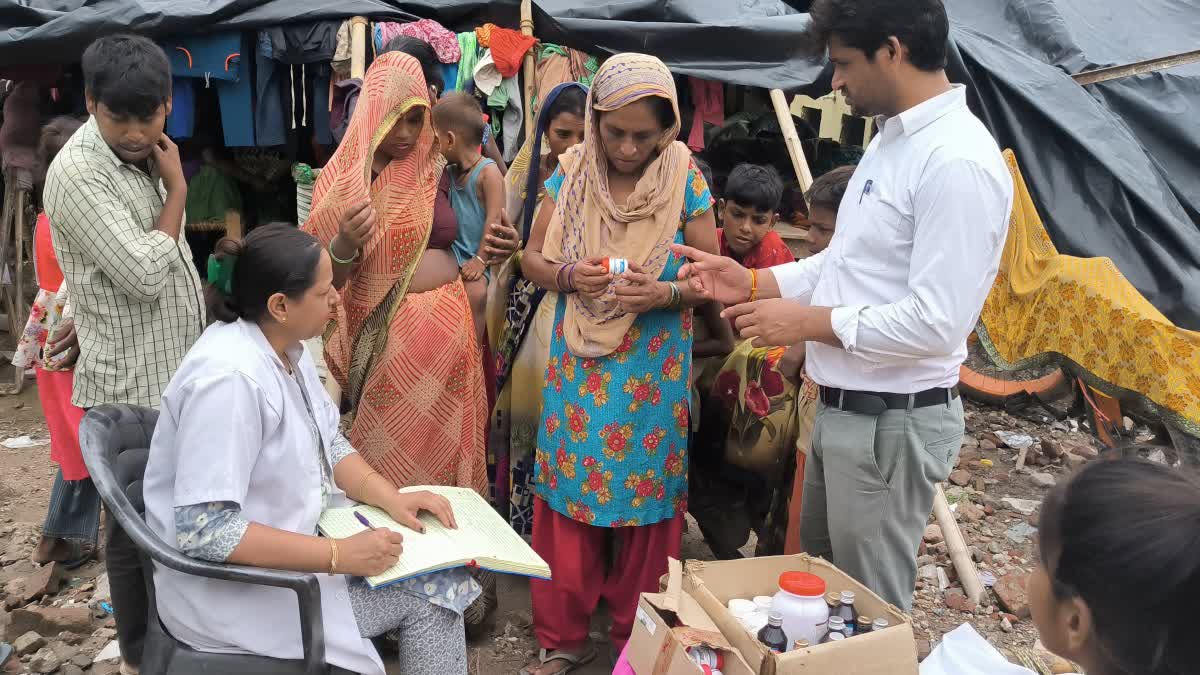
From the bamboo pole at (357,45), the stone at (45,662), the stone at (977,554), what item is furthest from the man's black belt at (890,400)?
the bamboo pole at (357,45)

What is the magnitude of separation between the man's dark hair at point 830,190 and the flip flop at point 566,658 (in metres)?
1.77

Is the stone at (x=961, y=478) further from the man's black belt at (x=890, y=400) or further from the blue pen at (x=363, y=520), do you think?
the blue pen at (x=363, y=520)

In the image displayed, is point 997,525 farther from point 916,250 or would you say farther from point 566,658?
point 916,250

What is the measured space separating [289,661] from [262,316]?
2.53 feet

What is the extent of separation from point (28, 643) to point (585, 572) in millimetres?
1946

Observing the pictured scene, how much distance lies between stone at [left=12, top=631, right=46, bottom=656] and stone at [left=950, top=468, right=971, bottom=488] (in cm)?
442

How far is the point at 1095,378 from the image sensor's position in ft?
13.8

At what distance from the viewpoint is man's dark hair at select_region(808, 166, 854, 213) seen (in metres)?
3.06

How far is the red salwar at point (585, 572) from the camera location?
307 centimetres

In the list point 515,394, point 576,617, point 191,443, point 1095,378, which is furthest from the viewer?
point 1095,378

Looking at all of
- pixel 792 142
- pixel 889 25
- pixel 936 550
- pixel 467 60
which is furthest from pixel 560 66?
pixel 889 25

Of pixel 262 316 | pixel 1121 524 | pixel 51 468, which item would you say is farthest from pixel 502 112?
pixel 1121 524

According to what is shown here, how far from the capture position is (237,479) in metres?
1.86

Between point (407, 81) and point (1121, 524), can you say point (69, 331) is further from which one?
point (1121, 524)
